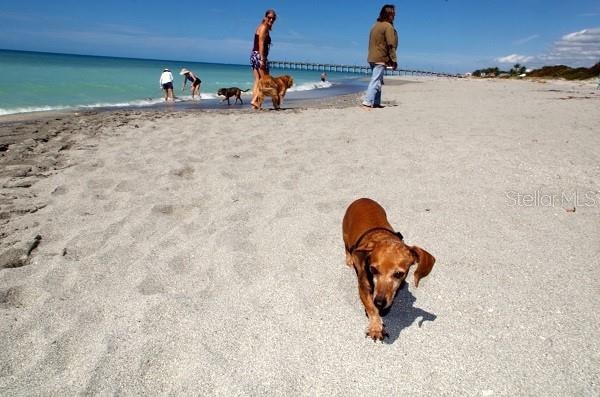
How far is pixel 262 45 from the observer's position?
1029 centimetres

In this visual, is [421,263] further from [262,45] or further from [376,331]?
[262,45]

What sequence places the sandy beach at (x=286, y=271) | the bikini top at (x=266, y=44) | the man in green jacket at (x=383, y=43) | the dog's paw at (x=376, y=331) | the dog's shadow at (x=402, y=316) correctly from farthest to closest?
the bikini top at (x=266, y=44)
the man in green jacket at (x=383, y=43)
the dog's shadow at (x=402, y=316)
the dog's paw at (x=376, y=331)
the sandy beach at (x=286, y=271)

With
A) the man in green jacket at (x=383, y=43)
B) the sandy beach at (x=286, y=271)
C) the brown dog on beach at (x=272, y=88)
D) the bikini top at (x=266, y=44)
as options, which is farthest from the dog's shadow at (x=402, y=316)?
the bikini top at (x=266, y=44)

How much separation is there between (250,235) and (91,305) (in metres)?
1.47

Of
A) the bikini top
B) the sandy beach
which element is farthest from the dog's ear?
the bikini top

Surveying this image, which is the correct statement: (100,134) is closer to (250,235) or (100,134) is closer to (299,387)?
(250,235)

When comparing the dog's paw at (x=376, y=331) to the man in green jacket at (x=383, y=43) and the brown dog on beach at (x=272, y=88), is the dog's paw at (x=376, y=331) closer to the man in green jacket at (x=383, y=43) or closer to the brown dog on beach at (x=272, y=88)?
the man in green jacket at (x=383, y=43)

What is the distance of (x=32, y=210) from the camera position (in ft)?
13.3

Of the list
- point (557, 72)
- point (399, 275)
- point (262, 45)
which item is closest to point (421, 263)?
point (399, 275)

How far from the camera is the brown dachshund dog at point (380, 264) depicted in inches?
92.0

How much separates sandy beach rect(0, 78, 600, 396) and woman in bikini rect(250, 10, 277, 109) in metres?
5.15

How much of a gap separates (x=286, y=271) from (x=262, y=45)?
8.53 metres

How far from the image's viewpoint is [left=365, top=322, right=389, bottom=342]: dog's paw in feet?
8.39

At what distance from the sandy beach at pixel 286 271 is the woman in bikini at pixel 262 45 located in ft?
16.9
